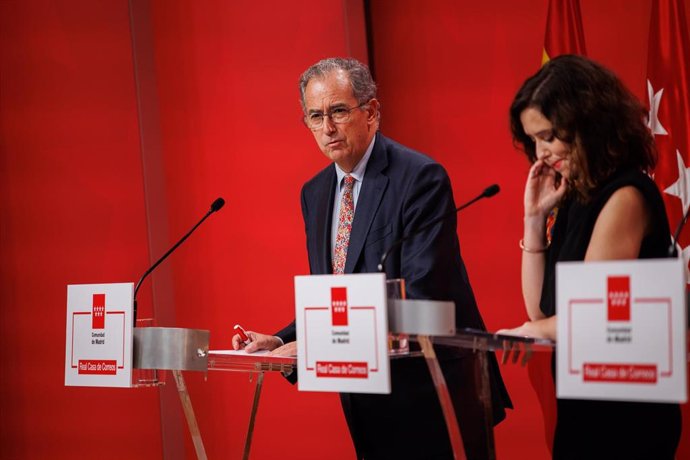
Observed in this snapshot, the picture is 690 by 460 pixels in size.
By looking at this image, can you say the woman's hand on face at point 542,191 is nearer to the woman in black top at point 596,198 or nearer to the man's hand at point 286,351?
the woman in black top at point 596,198

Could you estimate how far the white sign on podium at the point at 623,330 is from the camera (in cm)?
164

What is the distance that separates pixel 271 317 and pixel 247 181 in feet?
2.22

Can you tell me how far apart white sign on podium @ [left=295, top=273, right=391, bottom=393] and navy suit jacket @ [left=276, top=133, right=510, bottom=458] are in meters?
0.56

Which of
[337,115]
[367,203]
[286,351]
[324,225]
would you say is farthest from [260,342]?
[337,115]

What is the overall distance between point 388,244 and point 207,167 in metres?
2.11

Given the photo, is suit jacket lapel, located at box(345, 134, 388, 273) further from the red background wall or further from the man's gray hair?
the red background wall

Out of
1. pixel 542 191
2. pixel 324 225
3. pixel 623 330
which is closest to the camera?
pixel 623 330

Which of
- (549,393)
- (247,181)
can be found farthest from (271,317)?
(549,393)

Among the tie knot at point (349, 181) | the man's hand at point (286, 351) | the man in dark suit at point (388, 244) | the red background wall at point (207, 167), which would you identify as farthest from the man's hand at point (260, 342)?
the red background wall at point (207, 167)

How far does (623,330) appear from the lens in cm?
169

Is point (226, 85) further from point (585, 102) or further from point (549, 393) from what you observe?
point (585, 102)

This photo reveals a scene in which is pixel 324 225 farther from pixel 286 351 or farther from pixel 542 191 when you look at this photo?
pixel 542 191

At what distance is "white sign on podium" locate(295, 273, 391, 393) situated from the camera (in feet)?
6.52

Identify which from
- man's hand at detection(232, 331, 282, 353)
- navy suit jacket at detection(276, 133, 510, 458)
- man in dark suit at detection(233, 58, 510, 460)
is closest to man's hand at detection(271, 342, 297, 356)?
man in dark suit at detection(233, 58, 510, 460)
